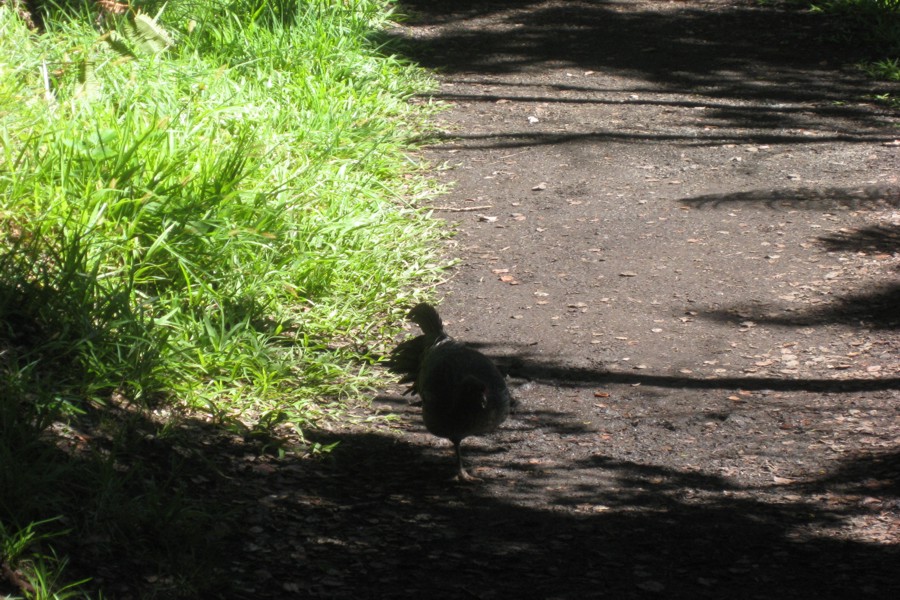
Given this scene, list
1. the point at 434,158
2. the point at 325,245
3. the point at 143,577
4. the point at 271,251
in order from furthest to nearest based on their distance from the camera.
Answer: the point at 434,158 < the point at 325,245 < the point at 271,251 < the point at 143,577

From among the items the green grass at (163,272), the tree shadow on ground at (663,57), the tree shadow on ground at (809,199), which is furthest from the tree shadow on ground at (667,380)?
the tree shadow on ground at (663,57)

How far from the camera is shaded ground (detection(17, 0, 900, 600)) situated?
3.64 m

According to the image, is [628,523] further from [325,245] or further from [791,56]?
[791,56]

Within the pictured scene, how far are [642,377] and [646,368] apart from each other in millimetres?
100

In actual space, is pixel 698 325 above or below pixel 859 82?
below

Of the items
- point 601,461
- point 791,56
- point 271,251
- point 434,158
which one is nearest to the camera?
point 601,461

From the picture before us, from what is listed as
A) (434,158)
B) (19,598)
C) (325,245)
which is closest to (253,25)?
(434,158)

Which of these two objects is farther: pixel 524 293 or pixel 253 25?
pixel 253 25

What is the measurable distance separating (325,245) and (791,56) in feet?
21.8

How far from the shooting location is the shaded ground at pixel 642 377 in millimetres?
3639

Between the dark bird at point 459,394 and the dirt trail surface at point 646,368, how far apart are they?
244mm

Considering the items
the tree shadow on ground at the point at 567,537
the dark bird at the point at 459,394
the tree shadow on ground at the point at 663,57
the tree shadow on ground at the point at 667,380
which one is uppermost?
the tree shadow on ground at the point at 663,57

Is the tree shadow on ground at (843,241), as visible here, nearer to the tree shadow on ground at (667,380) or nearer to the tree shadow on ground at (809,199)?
the tree shadow on ground at (809,199)

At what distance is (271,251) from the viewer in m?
5.60
